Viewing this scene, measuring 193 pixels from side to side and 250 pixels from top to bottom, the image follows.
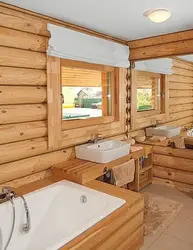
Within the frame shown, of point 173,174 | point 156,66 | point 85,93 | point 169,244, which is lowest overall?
point 169,244

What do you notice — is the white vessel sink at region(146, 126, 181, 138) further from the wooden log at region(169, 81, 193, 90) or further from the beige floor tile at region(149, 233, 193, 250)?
the beige floor tile at region(149, 233, 193, 250)

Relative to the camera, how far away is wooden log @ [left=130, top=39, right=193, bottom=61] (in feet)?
10.4

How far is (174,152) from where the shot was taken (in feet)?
12.2

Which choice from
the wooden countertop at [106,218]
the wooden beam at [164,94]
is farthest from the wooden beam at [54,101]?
the wooden beam at [164,94]

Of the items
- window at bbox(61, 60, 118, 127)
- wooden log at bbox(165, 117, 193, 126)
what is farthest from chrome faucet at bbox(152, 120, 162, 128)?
window at bbox(61, 60, 118, 127)

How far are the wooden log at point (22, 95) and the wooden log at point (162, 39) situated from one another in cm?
183

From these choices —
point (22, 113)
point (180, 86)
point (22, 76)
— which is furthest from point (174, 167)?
point (22, 76)

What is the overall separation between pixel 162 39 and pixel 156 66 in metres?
1.04

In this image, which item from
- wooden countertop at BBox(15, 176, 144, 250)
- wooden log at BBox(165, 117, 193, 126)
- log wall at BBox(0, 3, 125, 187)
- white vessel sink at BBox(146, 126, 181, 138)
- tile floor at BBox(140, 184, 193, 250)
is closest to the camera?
wooden countertop at BBox(15, 176, 144, 250)

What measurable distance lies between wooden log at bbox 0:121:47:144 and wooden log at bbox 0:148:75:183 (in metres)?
0.24

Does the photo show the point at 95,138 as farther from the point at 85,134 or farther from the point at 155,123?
the point at 155,123

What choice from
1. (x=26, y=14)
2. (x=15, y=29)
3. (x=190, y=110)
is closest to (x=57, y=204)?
(x=15, y=29)

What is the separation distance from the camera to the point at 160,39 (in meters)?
3.38

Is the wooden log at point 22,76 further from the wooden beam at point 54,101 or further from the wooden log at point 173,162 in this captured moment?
the wooden log at point 173,162
